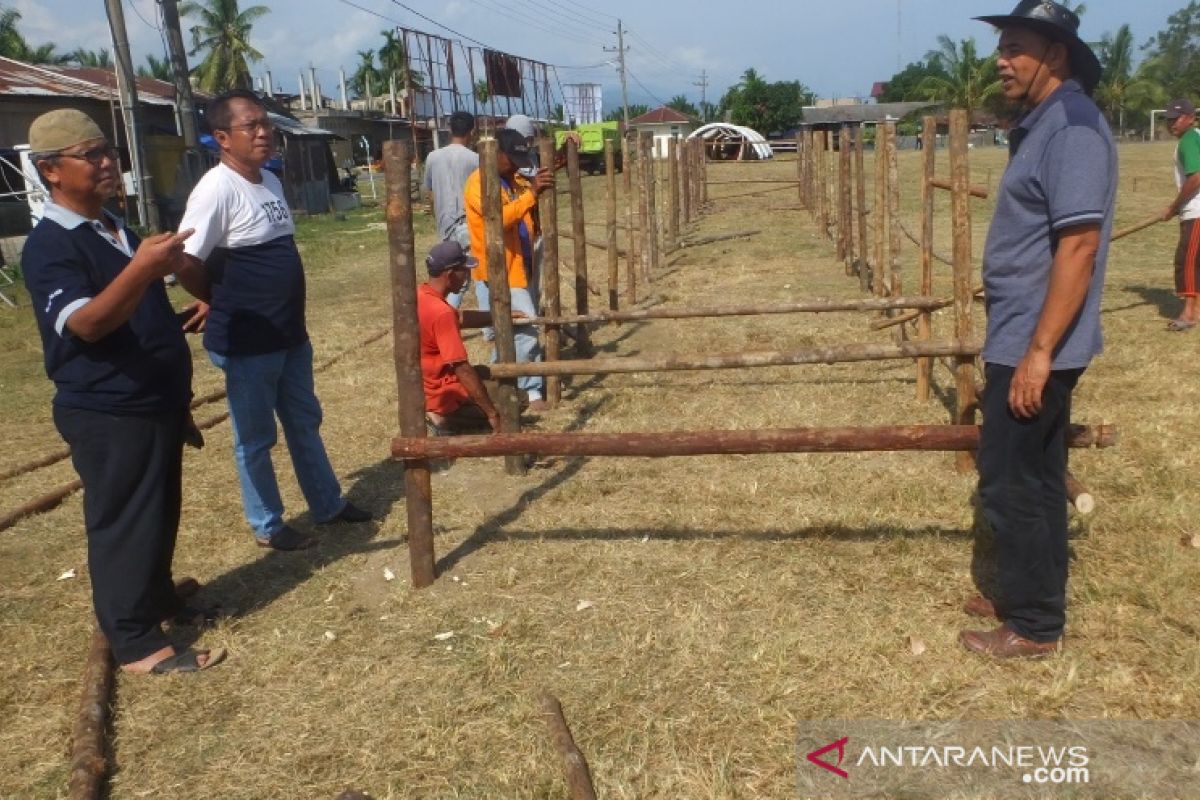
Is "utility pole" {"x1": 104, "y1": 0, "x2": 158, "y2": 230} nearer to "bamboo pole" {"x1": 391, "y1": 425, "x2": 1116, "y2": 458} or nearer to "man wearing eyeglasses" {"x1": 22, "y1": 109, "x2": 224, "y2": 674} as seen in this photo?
"man wearing eyeglasses" {"x1": 22, "y1": 109, "x2": 224, "y2": 674}

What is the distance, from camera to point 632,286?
996 cm

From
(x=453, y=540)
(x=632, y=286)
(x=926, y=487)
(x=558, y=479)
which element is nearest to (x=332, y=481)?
(x=453, y=540)

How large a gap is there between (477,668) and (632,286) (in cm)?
689

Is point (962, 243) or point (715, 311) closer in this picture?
point (962, 243)

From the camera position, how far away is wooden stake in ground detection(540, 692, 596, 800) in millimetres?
2703

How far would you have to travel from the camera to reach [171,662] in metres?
3.49

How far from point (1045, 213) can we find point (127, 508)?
3.05 metres

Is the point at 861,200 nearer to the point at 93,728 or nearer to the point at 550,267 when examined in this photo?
the point at 550,267

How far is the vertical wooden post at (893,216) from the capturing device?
6.70 meters

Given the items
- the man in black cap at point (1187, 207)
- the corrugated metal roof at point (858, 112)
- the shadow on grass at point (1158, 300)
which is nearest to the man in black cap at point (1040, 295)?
the man in black cap at point (1187, 207)

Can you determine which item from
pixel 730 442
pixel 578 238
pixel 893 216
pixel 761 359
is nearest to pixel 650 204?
pixel 578 238

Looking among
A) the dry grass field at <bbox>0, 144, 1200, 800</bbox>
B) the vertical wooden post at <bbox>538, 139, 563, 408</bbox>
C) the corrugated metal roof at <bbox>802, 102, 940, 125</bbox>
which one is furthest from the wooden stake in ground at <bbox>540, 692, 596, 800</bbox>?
the corrugated metal roof at <bbox>802, 102, 940, 125</bbox>

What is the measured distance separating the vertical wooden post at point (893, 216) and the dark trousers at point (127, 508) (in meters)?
4.83

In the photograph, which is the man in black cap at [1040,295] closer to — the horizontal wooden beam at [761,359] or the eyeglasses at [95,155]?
the horizontal wooden beam at [761,359]
